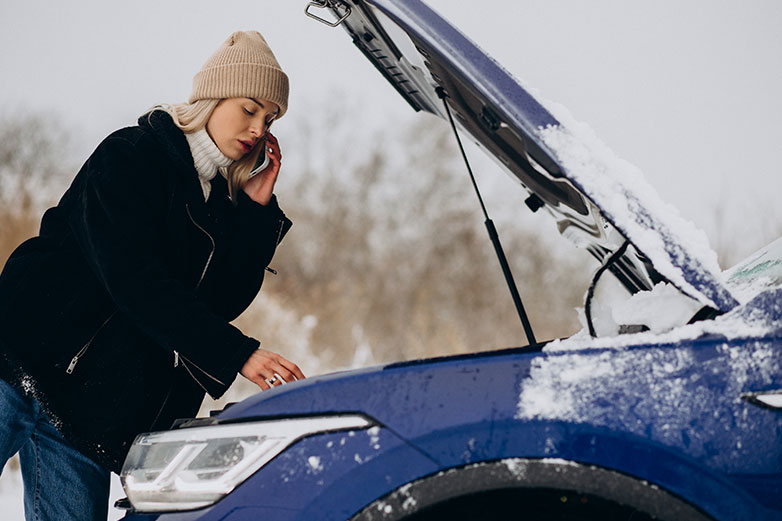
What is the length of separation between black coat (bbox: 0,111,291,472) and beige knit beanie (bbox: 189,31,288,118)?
20cm

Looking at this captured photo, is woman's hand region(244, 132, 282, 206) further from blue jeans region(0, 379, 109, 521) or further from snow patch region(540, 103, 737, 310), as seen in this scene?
snow patch region(540, 103, 737, 310)

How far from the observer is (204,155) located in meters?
2.07

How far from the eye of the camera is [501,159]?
2.28 metres

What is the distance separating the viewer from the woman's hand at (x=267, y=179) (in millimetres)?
2309

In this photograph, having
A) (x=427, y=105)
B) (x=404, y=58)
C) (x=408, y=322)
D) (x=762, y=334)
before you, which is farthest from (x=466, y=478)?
(x=408, y=322)

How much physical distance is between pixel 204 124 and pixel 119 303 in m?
0.69

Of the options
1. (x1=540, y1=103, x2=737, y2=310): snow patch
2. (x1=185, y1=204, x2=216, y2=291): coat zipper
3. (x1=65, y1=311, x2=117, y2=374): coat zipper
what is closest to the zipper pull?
(x1=65, y1=311, x2=117, y2=374): coat zipper

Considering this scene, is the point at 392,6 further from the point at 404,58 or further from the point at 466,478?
the point at 466,478

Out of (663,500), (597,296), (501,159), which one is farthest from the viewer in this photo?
(501,159)

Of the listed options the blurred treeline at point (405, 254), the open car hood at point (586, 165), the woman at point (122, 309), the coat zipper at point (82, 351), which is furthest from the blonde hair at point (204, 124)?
the blurred treeline at point (405, 254)

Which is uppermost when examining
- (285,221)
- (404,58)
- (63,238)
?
(404,58)

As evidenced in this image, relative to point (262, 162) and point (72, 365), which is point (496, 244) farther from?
point (72, 365)

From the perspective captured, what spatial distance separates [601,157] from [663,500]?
0.61 m

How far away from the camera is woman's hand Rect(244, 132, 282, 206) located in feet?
7.57
